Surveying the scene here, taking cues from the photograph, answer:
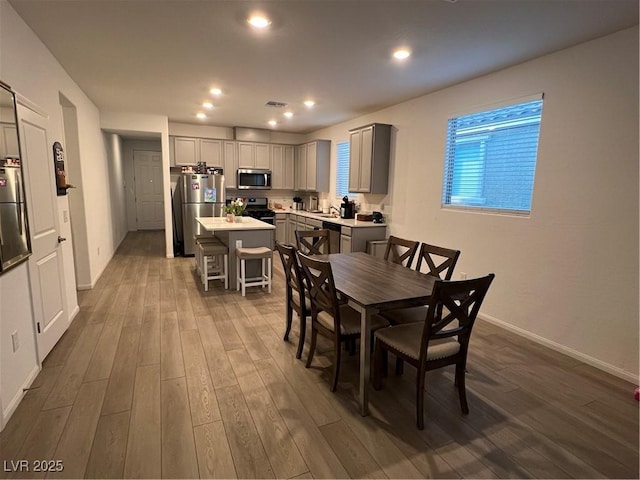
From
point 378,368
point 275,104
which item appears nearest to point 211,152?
point 275,104

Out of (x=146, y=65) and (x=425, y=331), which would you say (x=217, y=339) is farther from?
(x=146, y=65)

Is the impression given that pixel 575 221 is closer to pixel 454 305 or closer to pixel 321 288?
pixel 454 305

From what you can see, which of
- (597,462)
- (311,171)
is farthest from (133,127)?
(597,462)

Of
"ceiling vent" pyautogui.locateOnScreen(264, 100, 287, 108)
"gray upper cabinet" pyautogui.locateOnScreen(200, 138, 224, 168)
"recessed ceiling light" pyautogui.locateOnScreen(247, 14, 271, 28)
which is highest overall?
"ceiling vent" pyautogui.locateOnScreen(264, 100, 287, 108)

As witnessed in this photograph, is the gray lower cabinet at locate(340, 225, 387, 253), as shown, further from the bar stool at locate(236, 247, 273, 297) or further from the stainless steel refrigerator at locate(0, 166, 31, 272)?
the stainless steel refrigerator at locate(0, 166, 31, 272)

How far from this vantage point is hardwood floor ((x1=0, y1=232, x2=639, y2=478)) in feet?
5.65

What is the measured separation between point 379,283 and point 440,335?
0.57 m

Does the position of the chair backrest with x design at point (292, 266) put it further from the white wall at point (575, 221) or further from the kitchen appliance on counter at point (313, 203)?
the kitchen appliance on counter at point (313, 203)

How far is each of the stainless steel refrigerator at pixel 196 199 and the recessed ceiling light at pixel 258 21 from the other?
13.6 ft

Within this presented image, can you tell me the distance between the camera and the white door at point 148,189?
8.95 metres

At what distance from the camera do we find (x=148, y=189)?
30.1ft

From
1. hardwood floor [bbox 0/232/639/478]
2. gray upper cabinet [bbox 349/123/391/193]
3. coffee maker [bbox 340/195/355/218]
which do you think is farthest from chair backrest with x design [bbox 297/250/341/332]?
coffee maker [bbox 340/195/355/218]

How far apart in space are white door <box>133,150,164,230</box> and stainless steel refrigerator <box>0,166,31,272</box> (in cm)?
737

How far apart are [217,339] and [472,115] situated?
142 inches
